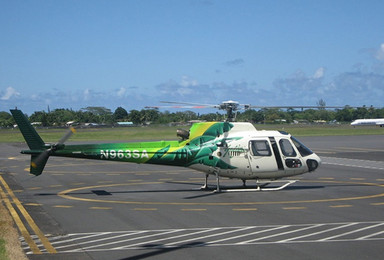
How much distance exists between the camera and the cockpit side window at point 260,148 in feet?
82.9

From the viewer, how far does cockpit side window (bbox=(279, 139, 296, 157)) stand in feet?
83.7

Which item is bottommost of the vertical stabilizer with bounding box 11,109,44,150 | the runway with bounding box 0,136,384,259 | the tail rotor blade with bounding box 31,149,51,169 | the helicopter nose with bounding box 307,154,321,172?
the runway with bounding box 0,136,384,259

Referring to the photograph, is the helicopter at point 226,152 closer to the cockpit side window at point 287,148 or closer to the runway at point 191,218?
the cockpit side window at point 287,148

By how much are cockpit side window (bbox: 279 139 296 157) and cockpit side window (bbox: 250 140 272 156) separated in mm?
762

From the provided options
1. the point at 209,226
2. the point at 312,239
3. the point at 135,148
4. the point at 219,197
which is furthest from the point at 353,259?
the point at 135,148

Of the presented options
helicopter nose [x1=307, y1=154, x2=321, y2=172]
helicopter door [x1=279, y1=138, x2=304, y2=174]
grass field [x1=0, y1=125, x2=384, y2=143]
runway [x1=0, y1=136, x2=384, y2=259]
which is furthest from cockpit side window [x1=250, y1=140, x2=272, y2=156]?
grass field [x1=0, y1=125, x2=384, y2=143]

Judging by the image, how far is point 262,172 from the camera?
25188 mm

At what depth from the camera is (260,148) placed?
83.4 feet

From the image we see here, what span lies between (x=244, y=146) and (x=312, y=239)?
35.0 ft

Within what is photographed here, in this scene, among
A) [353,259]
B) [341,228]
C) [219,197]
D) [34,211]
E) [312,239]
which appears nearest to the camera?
[353,259]

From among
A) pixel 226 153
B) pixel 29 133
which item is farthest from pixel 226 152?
pixel 29 133

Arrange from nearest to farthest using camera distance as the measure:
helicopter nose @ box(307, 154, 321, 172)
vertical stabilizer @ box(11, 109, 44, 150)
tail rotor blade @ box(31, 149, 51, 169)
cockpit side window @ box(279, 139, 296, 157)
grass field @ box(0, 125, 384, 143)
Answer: tail rotor blade @ box(31, 149, 51, 169) < vertical stabilizer @ box(11, 109, 44, 150) < cockpit side window @ box(279, 139, 296, 157) < helicopter nose @ box(307, 154, 321, 172) < grass field @ box(0, 125, 384, 143)

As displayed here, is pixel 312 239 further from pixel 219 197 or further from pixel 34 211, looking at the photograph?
pixel 34 211

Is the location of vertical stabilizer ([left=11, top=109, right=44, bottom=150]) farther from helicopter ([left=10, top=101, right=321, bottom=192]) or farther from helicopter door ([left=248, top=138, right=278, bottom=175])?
helicopter door ([left=248, top=138, right=278, bottom=175])
